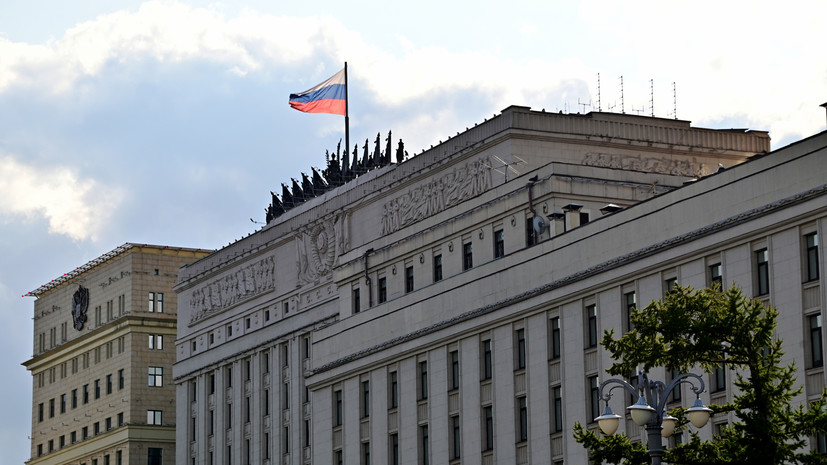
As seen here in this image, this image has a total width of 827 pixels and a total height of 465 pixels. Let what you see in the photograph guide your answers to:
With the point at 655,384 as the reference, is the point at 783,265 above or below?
above

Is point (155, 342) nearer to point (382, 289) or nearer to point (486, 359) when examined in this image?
point (382, 289)

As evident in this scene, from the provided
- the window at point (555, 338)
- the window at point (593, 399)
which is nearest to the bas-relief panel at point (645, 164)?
the window at point (555, 338)

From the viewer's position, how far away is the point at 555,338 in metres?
73.0

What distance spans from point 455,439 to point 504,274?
8.34m

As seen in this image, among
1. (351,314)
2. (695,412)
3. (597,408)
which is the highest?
(351,314)

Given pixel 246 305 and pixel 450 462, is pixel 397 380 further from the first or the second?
pixel 246 305

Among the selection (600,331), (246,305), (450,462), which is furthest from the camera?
(246,305)

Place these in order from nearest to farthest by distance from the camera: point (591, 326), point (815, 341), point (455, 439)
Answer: point (815, 341)
point (591, 326)
point (455, 439)

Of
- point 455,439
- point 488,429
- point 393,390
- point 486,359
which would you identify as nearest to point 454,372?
point 486,359

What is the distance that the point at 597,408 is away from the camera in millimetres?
69500

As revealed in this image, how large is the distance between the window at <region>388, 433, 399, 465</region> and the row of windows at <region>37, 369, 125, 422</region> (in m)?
55.1

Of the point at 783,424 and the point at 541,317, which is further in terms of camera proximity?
the point at 541,317

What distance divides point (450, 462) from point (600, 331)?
13.0m

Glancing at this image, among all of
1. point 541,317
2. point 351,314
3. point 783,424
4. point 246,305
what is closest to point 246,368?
point 246,305
